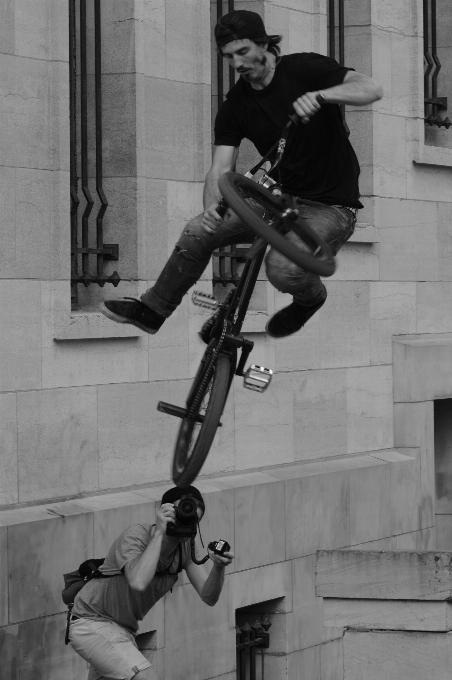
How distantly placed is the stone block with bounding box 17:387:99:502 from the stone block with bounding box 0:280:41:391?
5.4 inches

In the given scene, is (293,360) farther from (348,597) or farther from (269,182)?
(269,182)

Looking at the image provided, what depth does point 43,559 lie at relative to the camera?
11.5 meters

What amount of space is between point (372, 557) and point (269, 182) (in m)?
5.10

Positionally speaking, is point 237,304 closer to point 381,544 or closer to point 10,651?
point 10,651

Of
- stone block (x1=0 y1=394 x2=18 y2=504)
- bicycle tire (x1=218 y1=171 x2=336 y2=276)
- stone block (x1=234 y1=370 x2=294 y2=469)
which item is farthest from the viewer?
stone block (x1=234 y1=370 x2=294 y2=469)

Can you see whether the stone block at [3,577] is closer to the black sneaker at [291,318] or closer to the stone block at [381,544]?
the black sneaker at [291,318]

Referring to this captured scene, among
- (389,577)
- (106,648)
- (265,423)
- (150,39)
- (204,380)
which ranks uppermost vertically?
(150,39)

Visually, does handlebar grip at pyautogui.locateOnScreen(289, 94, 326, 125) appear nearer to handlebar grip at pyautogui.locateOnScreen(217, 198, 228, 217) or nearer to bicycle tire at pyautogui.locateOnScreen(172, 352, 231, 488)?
handlebar grip at pyautogui.locateOnScreen(217, 198, 228, 217)

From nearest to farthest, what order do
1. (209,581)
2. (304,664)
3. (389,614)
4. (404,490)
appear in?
1. (209,581)
2. (389,614)
3. (304,664)
4. (404,490)

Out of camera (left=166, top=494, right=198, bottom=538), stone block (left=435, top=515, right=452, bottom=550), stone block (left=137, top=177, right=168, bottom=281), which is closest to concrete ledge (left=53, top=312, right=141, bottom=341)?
stone block (left=137, top=177, right=168, bottom=281)

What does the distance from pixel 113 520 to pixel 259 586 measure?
220cm

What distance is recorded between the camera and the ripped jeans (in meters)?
8.28

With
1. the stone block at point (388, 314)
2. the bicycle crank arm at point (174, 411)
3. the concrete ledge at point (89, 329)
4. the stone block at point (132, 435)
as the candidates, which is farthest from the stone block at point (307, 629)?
the bicycle crank arm at point (174, 411)

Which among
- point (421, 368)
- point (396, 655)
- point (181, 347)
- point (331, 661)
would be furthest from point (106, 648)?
point (421, 368)
